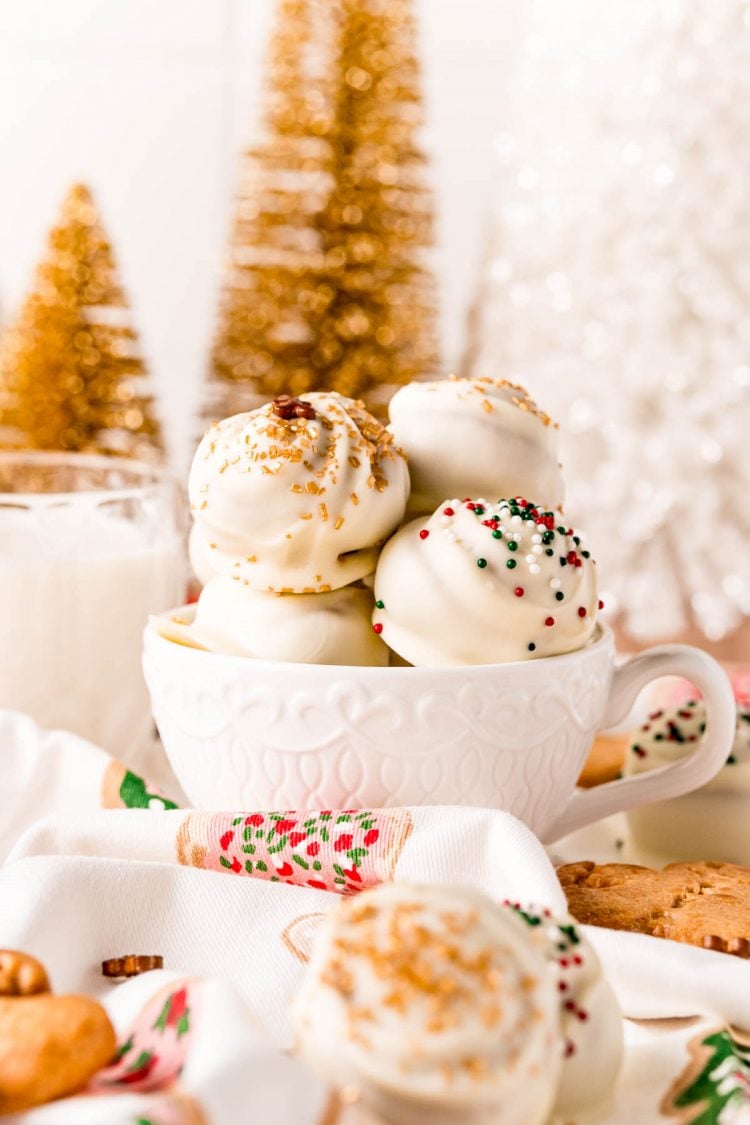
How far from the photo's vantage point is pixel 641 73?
8.40ft

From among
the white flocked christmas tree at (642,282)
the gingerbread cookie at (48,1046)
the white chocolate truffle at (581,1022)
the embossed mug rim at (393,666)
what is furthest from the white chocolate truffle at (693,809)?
the white flocked christmas tree at (642,282)

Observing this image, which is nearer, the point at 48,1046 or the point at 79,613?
the point at 48,1046

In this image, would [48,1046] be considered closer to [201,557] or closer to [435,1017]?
[435,1017]

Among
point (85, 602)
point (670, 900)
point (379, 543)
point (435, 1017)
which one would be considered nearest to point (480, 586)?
point (379, 543)

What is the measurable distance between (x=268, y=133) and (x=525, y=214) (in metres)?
0.61

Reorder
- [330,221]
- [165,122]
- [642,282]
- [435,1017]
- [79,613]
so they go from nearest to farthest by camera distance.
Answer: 1. [435,1017]
2. [79,613]
3. [642,282]
4. [330,221]
5. [165,122]

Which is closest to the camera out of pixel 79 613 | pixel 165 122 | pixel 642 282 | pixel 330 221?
pixel 79 613

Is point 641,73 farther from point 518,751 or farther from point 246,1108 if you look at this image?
point 246,1108

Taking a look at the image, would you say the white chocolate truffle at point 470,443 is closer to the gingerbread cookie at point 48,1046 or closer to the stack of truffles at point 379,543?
the stack of truffles at point 379,543

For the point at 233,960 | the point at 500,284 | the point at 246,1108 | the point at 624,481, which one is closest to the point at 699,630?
the point at 624,481

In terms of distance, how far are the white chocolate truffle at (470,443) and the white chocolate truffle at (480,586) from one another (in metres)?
0.04

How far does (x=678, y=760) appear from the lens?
0.88 m

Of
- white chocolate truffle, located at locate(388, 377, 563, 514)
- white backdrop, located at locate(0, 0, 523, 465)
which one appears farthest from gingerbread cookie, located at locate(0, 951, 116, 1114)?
white backdrop, located at locate(0, 0, 523, 465)

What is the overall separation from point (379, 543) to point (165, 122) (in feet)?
9.03
